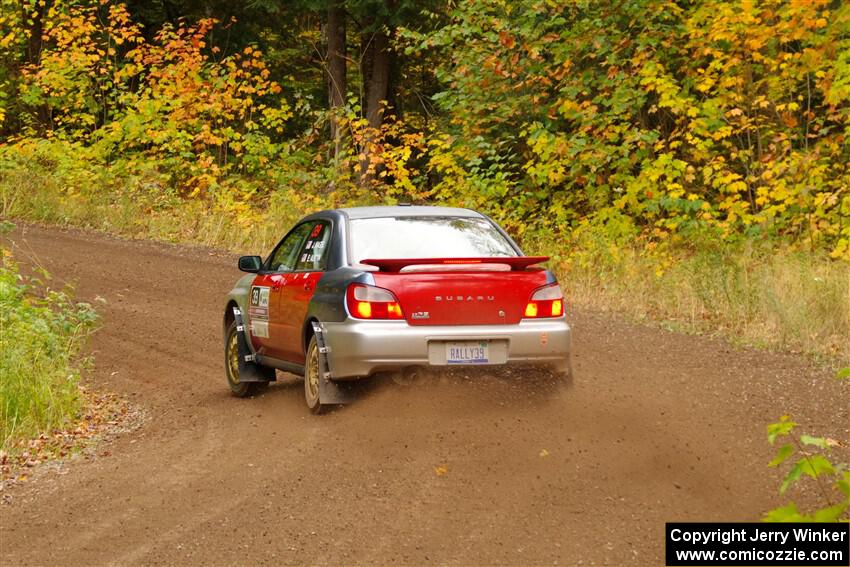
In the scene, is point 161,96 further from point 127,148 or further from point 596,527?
point 596,527

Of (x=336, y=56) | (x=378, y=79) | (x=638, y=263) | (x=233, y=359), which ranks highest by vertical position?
(x=336, y=56)

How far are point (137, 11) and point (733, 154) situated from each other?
1967 centimetres

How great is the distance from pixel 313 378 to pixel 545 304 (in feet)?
6.28

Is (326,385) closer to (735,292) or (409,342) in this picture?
(409,342)

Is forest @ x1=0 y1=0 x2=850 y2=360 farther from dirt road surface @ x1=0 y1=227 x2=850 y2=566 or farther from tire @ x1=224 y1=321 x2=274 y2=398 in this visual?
tire @ x1=224 y1=321 x2=274 y2=398

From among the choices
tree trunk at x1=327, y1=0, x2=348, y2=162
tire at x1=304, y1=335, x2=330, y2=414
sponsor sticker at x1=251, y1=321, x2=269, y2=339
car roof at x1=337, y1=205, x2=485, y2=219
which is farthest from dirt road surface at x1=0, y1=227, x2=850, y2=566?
tree trunk at x1=327, y1=0, x2=348, y2=162

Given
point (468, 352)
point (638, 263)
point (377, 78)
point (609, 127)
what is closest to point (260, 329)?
point (468, 352)

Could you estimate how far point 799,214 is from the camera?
59.2 feet

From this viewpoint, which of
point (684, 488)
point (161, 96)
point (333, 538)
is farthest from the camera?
point (161, 96)

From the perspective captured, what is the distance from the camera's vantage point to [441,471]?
760cm

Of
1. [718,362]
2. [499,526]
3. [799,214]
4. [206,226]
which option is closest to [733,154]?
[799,214]

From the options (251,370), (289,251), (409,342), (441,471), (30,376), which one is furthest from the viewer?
(251,370)

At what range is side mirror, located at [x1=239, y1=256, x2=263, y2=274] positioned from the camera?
10.6m

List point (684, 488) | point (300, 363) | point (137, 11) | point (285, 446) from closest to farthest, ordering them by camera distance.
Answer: point (684, 488), point (285, 446), point (300, 363), point (137, 11)
